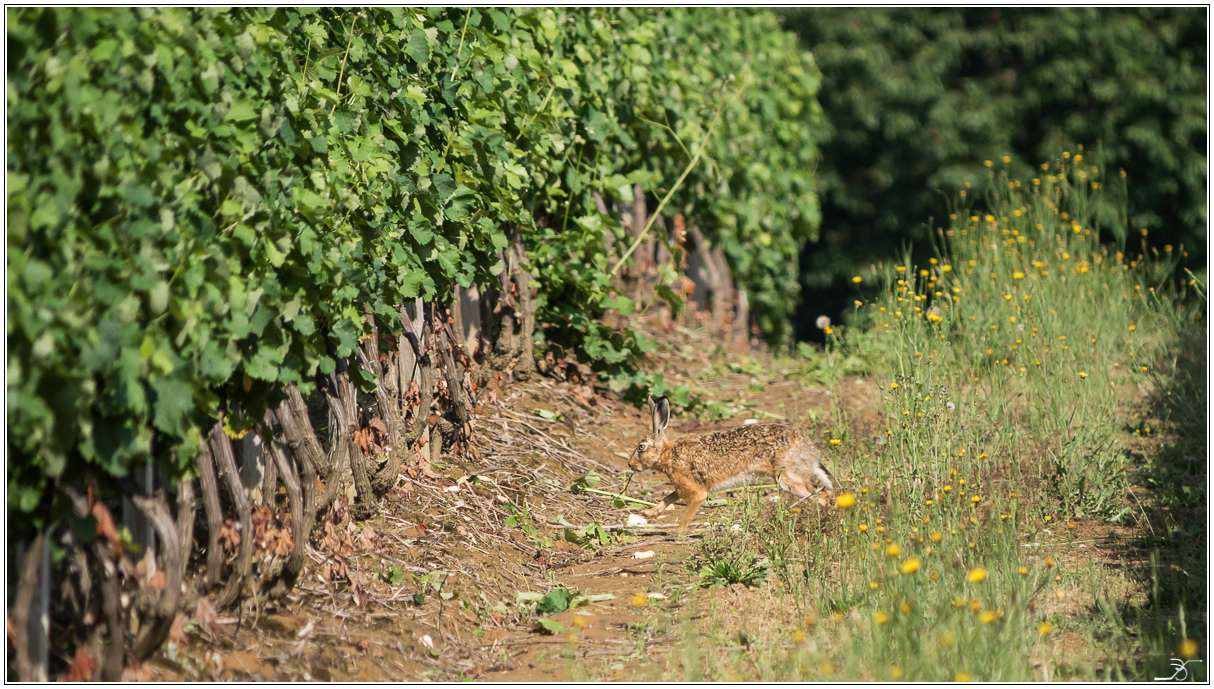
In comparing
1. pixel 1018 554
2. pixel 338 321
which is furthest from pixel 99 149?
pixel 1018 554

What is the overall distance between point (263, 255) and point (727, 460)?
111 inches

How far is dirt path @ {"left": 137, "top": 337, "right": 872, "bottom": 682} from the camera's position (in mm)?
3354

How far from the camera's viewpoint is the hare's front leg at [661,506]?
5.31 metres

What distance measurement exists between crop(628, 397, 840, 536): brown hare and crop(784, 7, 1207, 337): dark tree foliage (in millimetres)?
10479

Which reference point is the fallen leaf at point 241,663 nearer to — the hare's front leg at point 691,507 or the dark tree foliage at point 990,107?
the hare's front leg at point 691,507

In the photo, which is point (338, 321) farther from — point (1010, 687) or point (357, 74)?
point (1010, 687)

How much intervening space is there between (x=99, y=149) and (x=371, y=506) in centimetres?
211

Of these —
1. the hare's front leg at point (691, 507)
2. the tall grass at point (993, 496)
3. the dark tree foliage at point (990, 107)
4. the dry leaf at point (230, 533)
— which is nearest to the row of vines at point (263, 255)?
the dry leaf at point (230, 533)

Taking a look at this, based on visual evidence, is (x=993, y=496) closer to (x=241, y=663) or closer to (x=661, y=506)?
(x=661, y=506)

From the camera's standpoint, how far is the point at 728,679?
3307mm

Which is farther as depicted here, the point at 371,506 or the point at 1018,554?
the point at 371,506

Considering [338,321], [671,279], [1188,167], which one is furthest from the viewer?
[1188,167]

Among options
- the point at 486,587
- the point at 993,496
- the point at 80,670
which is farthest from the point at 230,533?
the point at 993,496

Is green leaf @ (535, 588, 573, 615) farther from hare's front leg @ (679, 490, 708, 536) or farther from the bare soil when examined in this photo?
hare's front leg @ (679, 490, 708, 536)
